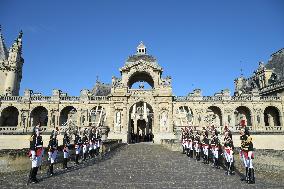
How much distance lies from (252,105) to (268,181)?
124 ft

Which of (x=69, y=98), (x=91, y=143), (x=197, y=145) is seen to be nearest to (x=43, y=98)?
(x=69, y=98)

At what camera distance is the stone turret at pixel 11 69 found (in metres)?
47.4

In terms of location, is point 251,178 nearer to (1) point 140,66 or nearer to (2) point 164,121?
(2) point 164,121

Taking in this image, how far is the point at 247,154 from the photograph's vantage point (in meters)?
9.16

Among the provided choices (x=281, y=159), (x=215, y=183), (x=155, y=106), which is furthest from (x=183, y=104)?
(x=215, y=183)

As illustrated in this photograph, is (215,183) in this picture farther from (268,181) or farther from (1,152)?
(1,152)

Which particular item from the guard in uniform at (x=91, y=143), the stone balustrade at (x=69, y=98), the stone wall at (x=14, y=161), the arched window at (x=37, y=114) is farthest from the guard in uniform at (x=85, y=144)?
the arched window at (x=37, y=114)

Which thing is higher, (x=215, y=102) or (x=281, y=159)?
(x=215, y=102)

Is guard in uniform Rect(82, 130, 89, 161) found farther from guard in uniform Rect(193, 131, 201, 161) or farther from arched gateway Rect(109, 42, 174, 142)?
arched gateway Rect(109, 42, 174, 142)

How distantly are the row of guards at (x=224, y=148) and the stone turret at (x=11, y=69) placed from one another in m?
39.5

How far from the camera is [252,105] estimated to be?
43.8 meters

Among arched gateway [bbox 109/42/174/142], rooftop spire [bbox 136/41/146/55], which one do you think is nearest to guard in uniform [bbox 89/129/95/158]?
arched gateway [bbox 109/42/174/142]

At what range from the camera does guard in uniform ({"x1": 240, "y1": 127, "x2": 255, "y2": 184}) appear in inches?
346

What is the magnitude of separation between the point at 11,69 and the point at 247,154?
49497mm
